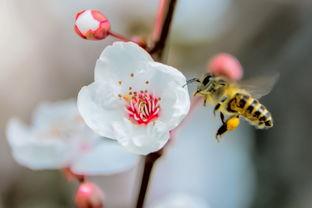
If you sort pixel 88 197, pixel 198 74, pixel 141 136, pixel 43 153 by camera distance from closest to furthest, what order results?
pixel 141 136
pixel 88 197
pixel 43 153
pixel 198 74

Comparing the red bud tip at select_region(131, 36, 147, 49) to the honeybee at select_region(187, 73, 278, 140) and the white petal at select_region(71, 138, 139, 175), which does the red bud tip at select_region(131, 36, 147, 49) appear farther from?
the white petal at select_region(71, 138, 139, 175)

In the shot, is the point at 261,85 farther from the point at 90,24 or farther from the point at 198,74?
the point at 198,74

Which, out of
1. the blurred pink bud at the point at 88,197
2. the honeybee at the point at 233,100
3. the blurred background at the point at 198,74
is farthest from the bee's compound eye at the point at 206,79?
the blurred background at the point at 198,74

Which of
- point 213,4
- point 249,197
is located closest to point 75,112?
point 249,197

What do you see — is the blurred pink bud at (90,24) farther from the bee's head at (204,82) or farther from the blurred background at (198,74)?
the blurred background at (198,74)

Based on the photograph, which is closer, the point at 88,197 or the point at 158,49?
the point at 158,49

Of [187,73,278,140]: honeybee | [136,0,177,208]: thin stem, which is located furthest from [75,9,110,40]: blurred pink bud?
[187,73,278,140]: honeybee

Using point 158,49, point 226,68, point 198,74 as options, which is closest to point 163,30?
point 158,49
